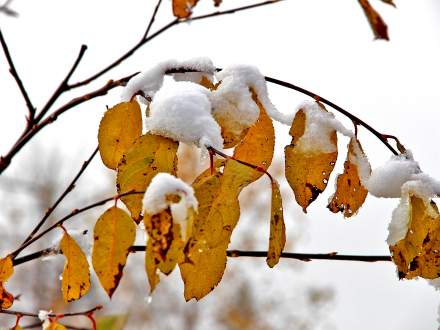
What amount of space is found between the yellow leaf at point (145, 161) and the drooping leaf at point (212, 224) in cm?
3

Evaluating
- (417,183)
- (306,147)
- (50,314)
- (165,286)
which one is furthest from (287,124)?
(165,286)

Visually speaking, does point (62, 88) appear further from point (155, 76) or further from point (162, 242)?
point (162, 242)

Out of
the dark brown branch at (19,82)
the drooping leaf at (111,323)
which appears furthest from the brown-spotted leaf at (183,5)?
the drooping leaf at (111,323)

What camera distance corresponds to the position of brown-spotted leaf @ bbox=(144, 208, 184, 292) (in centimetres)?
39

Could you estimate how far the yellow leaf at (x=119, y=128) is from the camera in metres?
0.54

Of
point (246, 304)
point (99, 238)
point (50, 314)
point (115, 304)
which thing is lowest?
point (115, 304)

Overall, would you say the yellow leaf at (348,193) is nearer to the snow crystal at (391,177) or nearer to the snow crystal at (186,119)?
the snow crystal at (391,177)

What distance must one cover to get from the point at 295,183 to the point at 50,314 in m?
0.38

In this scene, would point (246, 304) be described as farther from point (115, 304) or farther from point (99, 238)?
point (99, 238)

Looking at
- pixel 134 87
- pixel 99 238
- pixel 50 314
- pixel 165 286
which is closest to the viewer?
pixel 99 238

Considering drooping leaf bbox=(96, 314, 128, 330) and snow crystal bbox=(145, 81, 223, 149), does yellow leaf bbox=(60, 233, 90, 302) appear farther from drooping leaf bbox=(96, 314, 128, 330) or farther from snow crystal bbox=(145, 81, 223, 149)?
drooping leaf bbox=(96, 314, 128, 330)

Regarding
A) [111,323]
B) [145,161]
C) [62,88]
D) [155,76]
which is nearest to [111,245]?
[145,161]

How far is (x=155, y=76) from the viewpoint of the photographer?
22.4 inches

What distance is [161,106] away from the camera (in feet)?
1.65
